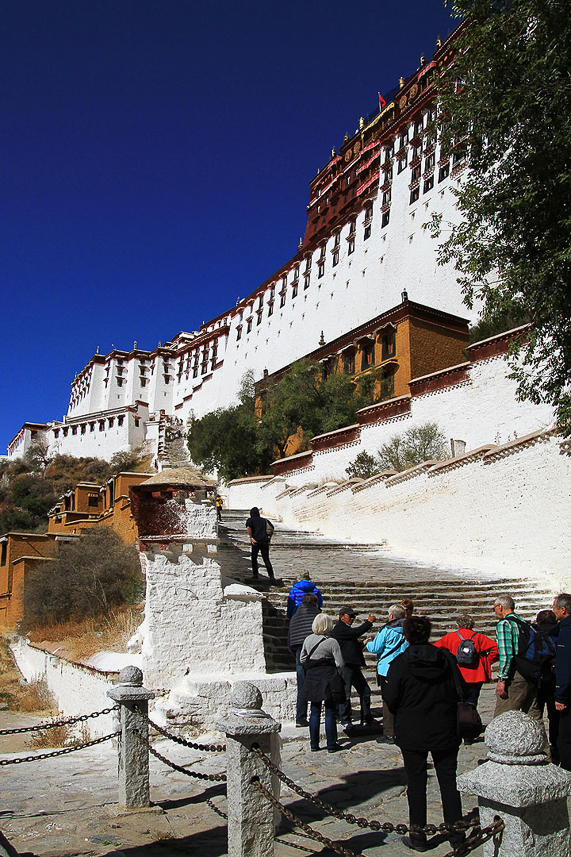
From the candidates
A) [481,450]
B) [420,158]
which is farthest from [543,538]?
[420,158]

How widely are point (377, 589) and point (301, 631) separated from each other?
431 centimetres

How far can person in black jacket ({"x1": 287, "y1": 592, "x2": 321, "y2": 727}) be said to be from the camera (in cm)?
653

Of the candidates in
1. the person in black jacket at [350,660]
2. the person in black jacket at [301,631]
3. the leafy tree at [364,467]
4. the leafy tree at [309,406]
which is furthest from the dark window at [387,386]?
the person in black jacket at [350,660]

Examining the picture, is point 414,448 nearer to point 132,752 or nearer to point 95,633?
point 95,633

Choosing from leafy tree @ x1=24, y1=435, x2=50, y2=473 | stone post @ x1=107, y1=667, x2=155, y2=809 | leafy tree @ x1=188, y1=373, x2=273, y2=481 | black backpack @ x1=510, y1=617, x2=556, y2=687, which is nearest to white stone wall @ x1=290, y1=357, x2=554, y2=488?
leafy tree @ x1=188, y1=373, x2=273, y2=481

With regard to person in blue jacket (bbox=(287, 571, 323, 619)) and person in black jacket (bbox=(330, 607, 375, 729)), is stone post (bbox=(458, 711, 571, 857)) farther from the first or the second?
person in blue jacket (bbox=(287, 571, 323, 619))

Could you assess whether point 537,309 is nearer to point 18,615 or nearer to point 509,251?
point 509,251

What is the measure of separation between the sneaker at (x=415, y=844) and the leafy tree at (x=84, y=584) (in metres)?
6.82

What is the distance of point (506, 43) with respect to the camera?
9062mm

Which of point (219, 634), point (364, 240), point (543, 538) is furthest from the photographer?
point (364, 240)

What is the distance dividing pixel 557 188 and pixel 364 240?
3514 cm

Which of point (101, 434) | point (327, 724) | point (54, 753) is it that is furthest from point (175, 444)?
point (54, 753)

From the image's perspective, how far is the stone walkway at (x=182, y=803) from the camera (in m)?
3.93

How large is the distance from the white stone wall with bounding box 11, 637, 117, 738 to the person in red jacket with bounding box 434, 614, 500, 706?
12.6 feet
